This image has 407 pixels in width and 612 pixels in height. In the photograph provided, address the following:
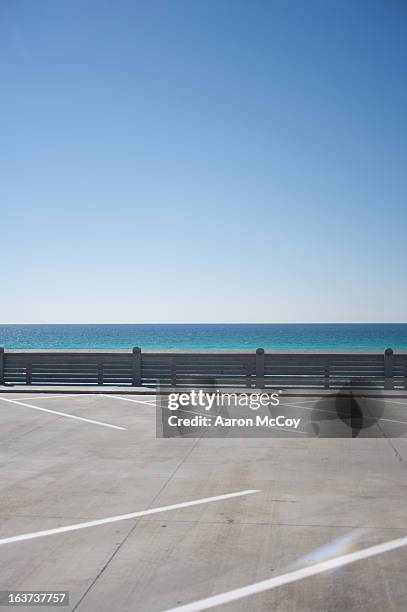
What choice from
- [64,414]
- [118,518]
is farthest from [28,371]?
[118,518]

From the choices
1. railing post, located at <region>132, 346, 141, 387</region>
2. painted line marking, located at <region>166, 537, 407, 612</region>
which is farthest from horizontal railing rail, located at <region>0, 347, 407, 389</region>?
painted line marking, located at <region>166, 537, 407, 612</region>

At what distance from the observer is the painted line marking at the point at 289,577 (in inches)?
176

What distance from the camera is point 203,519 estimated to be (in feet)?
20.9

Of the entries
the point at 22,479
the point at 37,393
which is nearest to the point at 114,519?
the point at 22,479

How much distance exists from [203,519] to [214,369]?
12672 mm

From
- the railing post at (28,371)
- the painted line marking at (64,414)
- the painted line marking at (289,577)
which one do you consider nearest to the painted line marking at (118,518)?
the painted line marking at (289,577)

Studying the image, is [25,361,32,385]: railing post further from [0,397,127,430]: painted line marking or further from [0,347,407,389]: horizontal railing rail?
[0,397,127,430]: painted line marking

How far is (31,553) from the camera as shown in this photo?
5465 mm

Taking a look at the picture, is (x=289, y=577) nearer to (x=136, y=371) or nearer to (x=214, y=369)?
(x=214, y=369)

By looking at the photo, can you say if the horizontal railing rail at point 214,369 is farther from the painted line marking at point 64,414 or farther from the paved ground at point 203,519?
the paved ground at point 203,519

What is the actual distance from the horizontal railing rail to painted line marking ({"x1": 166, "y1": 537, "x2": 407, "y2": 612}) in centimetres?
1260

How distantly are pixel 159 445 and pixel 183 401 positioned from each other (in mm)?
5155

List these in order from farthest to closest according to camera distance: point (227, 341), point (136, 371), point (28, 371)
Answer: point (227, 341)
point (28, 371)
point (136, 371)

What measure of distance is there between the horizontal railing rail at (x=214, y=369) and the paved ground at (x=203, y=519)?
7394mm
